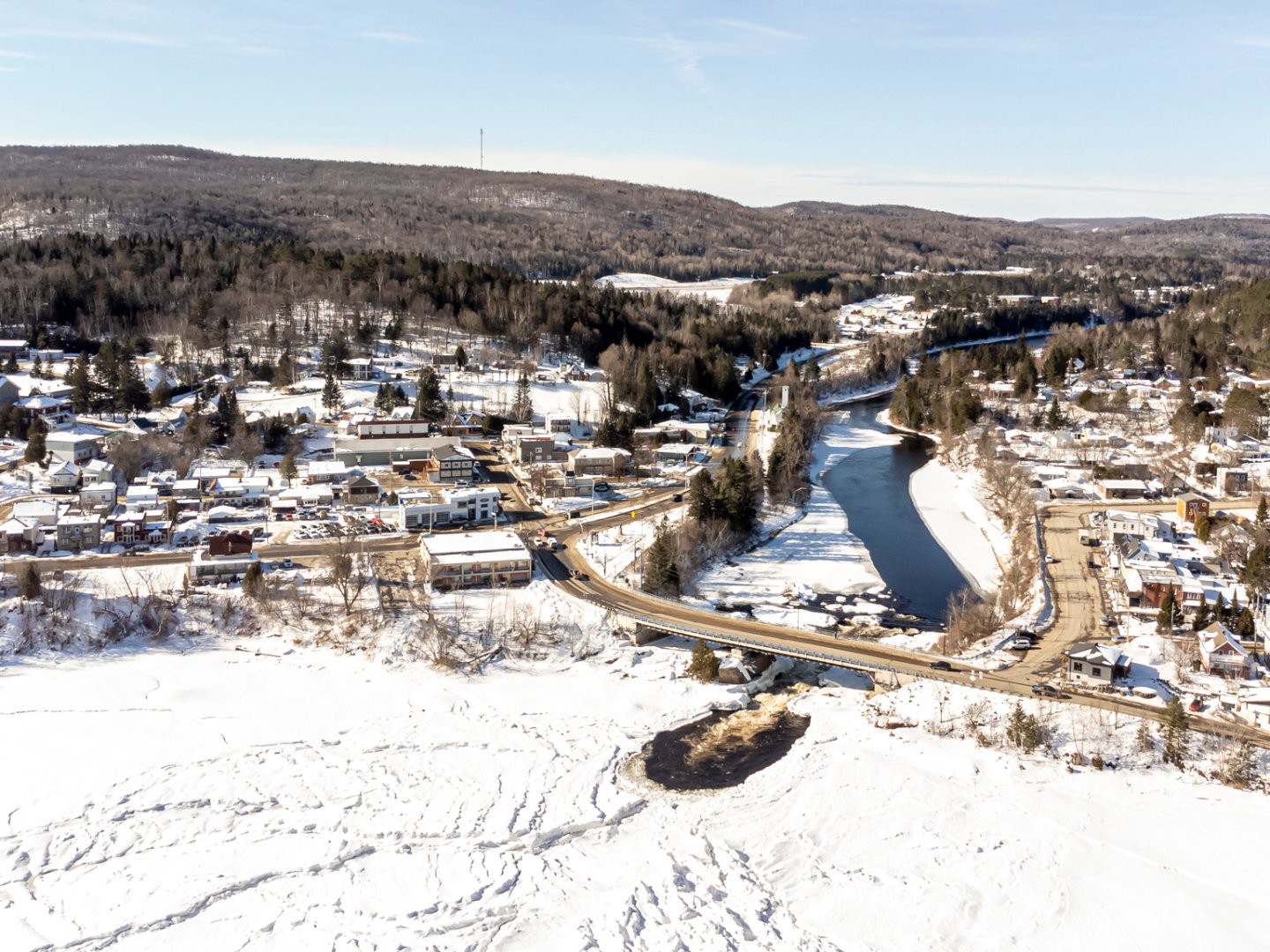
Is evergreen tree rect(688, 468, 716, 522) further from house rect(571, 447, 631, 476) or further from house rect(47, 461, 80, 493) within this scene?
house rect(47, 461, 80, 493)

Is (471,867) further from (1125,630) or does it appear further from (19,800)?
(1125,630)

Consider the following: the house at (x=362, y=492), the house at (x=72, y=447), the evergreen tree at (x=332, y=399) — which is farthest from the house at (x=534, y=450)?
the house at (x=72, y=447)

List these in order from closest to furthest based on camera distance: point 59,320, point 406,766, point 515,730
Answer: point 406,766, point 515,730, point 59,320

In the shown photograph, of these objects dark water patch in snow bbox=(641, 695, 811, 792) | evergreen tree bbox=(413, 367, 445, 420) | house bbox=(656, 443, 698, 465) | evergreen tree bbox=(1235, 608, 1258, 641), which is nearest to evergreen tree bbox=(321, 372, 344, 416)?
evergreen tree bbox=(413, 367, 445, 420)

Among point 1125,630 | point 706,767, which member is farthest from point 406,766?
point 1125,630

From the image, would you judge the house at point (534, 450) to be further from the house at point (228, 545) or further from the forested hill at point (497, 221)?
the forested hill at point (497, 221)

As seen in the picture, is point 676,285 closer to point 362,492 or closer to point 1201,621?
point 362,492
